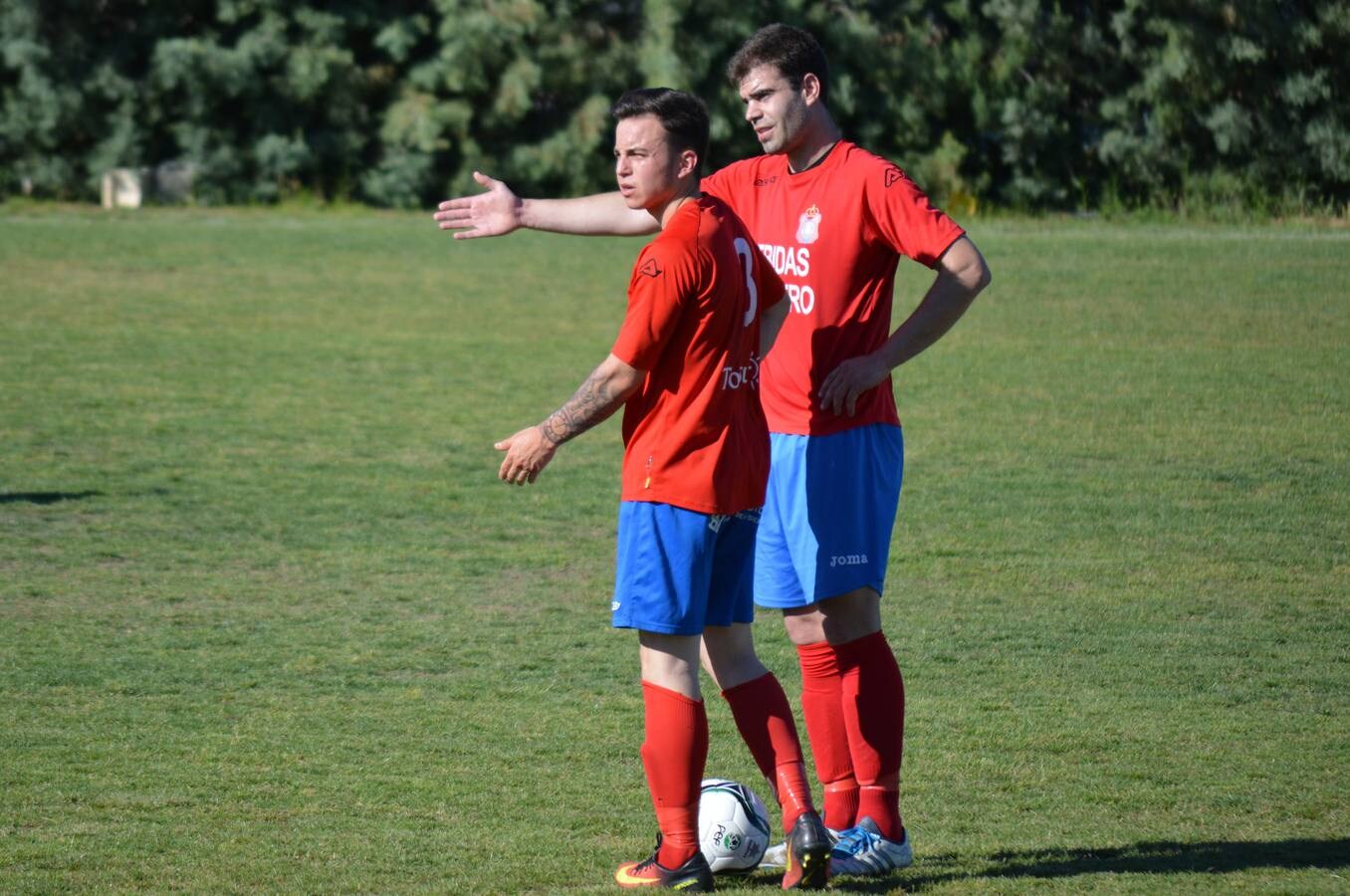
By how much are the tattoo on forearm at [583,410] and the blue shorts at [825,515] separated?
1.93ft

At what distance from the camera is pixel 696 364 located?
12.5 ft

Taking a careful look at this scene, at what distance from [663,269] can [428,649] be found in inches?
122

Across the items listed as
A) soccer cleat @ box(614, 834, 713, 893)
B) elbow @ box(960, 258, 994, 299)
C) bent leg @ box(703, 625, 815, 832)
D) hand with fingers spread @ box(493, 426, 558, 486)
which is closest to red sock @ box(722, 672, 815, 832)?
bent leg @ box(703, 625, 815, 832)

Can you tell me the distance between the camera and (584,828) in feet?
14.7

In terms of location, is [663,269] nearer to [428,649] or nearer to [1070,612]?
[428,649]

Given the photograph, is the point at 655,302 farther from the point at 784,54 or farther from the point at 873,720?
the point at 873,720

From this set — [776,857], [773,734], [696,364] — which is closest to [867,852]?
[776,857]

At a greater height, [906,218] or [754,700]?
[906,218]

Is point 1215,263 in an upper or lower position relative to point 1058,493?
upper

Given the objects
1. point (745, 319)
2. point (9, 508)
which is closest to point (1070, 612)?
point (745, 319)

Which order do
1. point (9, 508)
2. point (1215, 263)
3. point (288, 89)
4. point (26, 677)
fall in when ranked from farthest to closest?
point (288, 89), point (1215, 263), point (9, 508), point (26, 677)

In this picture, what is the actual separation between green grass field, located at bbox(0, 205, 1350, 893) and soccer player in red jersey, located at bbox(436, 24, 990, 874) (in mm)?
329

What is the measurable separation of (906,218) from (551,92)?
22067 mm

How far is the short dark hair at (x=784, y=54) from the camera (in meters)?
4.11
